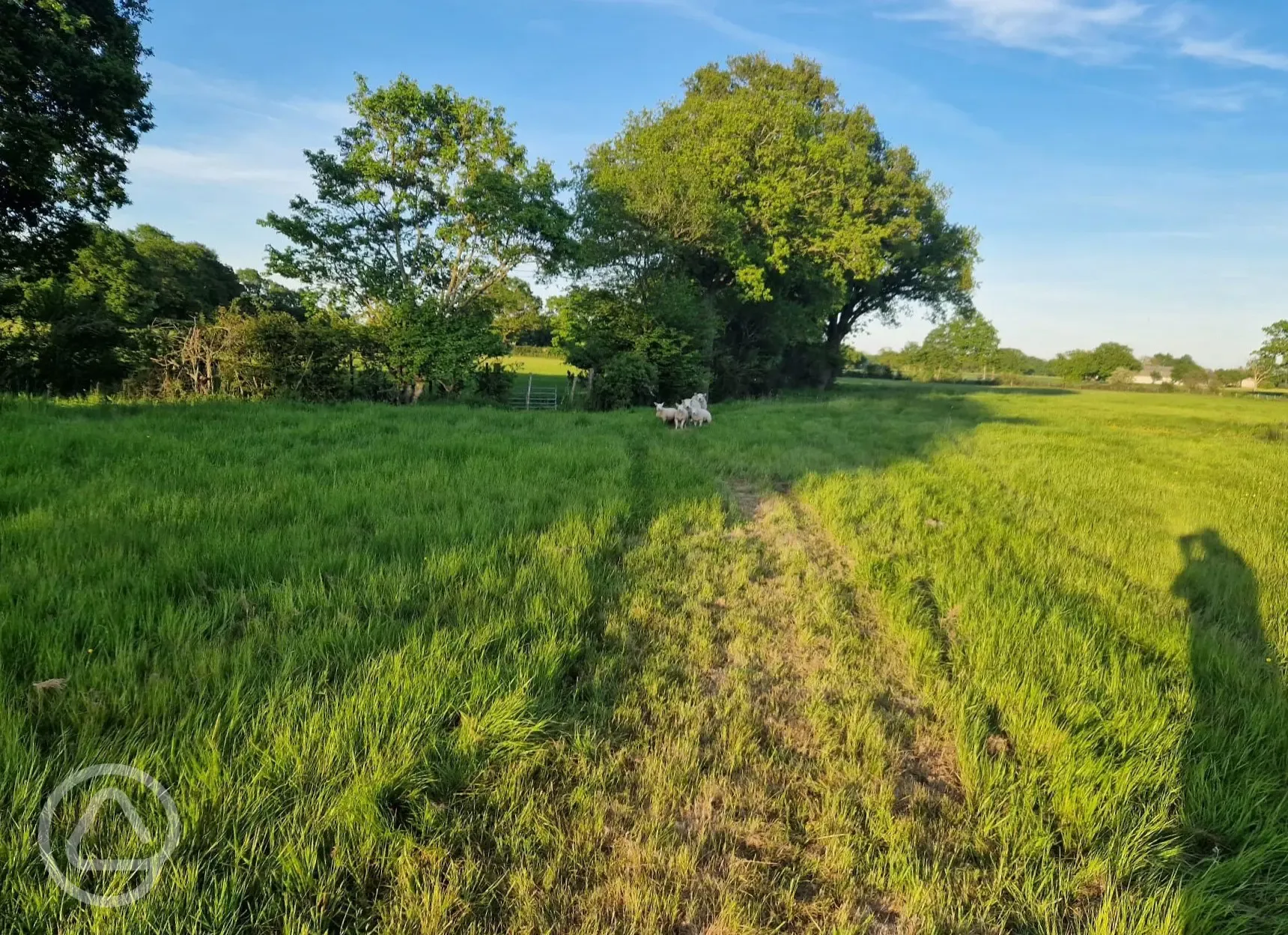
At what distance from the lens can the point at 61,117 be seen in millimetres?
11594

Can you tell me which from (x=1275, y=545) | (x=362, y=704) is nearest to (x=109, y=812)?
(x=362, y=704)

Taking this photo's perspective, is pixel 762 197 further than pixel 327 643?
Yes

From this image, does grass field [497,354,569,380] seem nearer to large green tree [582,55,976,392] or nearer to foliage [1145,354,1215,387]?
large green tree [582,55,976,392]

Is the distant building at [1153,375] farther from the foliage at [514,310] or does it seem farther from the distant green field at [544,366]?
the foliage at [514,310]

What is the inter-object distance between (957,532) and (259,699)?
5.93 metres

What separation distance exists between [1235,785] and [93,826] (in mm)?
4111

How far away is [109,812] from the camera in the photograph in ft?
5.24

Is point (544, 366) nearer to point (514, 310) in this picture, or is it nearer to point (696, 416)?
point (514, 310)

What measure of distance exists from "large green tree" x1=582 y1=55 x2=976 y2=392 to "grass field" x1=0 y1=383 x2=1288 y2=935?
64.7 ft

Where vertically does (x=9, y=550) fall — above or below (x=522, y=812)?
above

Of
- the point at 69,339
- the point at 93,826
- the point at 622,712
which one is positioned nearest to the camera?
the point at 93,826

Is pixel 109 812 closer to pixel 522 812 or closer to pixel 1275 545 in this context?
pixel 522 812

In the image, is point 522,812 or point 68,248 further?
point 68,248

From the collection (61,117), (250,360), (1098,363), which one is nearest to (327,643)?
(250,360)
